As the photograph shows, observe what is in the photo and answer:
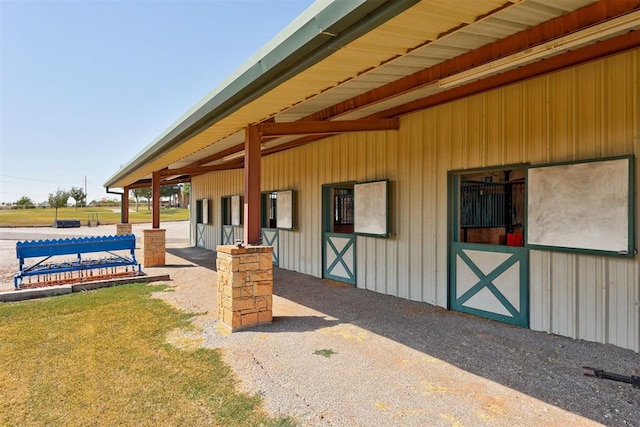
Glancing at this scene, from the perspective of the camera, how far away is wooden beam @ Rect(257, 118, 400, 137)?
206 inches

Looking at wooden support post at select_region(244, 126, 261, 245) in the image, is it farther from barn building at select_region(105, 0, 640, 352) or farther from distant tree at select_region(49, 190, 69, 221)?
distant tree at select_region(49, 190, 69, 221)

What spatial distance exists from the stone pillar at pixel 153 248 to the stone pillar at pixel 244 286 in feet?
19.7

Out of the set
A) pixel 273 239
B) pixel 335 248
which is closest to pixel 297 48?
pixel 335 248

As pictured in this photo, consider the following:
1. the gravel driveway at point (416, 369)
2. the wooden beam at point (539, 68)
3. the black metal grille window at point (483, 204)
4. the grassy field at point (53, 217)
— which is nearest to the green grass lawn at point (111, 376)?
the gravel driveway at point (416, 369)

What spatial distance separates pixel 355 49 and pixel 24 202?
74569 millimetres

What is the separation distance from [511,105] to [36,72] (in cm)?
1414

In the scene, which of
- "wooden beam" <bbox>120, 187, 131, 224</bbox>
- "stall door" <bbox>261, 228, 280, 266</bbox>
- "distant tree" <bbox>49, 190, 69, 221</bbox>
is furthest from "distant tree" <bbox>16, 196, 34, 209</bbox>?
Result: "stall door" <bbox>261, 228, 280, 266</bbox>

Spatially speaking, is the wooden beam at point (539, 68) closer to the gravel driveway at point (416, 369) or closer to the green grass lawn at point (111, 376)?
the gravel driveway at point (416, 369)

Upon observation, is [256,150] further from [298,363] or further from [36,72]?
[36,72]

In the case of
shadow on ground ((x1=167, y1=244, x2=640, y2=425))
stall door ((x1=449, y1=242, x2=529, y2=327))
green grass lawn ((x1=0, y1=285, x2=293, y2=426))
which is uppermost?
stall door ((x1=449, y1=242, x2=529, y2=327))

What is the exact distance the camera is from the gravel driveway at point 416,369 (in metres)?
2.59

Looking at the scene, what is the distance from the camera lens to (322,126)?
5633 mm

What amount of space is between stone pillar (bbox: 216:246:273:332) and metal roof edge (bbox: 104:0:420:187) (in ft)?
6.09

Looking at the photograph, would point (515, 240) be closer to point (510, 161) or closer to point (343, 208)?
point (510, 161)
